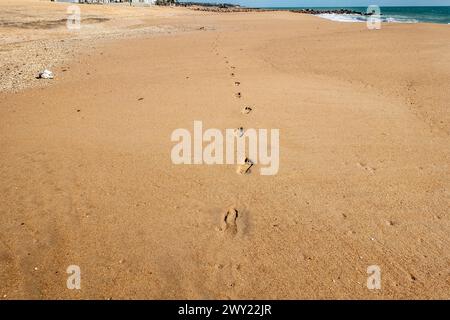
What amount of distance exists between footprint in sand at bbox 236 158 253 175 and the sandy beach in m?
0.09

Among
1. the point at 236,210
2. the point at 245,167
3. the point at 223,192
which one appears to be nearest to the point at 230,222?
the point at 236,210

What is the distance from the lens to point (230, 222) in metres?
3.50

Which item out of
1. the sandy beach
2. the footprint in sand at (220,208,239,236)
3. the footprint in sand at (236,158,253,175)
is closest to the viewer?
the sandy beach

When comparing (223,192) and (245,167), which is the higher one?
(245,167)

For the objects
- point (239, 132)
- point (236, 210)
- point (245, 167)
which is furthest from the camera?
point (239, 132)

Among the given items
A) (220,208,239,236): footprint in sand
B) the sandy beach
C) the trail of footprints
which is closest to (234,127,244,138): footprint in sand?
the trail of footprints

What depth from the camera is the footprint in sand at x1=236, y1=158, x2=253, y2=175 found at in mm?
4349

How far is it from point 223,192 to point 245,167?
64cm

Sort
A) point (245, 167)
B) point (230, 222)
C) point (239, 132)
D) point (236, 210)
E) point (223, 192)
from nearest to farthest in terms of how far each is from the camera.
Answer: point (230, 222) < point (236, 210) < point (223, 192) < point (245, 167) < point (239, 132)

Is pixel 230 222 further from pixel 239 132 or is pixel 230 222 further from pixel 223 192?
pixel 239 132

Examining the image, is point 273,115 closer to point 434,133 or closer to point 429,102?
point 434,133

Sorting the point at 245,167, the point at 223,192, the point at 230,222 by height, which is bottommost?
the point at 230,222

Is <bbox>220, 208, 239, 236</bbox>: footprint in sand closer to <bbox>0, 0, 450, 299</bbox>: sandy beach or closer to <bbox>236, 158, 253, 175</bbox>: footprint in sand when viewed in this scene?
<bbox>0, 0, 450, 299</bbox>: sandy beach

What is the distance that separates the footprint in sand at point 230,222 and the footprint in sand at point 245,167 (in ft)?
2.58
